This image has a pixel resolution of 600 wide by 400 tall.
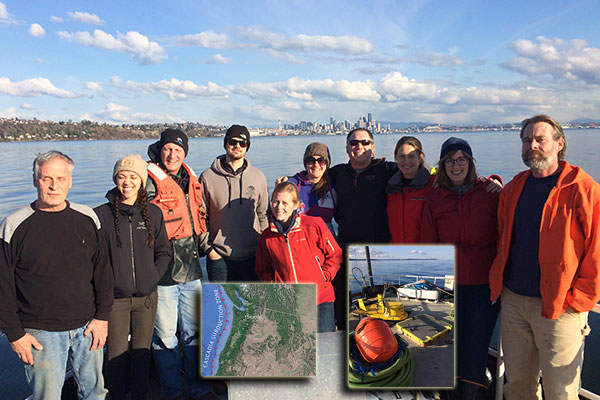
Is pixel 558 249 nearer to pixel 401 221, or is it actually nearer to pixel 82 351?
pixel 401 221

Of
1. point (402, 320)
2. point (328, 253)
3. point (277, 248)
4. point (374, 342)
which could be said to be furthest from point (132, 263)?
point (402, 320)

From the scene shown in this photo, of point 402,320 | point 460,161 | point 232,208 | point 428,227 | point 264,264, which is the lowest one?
point 402,320

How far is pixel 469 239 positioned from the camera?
2998 mm

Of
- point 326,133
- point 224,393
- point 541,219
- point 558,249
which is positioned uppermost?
point 326,133

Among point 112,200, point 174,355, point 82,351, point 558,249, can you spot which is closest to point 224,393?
point 174,355

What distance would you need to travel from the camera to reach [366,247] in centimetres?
223

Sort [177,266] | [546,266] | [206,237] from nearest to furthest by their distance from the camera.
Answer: [546,266]
[177,266]
[206,237]

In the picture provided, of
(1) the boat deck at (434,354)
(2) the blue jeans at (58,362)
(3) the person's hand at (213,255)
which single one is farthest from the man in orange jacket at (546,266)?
(2) the blue jeans at (58,362)

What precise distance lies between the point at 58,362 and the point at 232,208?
1.78m

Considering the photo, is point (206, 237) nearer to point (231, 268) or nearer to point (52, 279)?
point (231, 268)

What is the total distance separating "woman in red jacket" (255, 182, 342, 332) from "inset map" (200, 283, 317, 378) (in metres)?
0.75

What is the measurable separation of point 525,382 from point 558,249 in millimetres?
1131

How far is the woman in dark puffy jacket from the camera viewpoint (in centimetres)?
288

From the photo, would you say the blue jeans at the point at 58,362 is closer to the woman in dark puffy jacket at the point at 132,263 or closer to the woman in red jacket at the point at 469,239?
the woman in dark puffy jacket at the point at 132,263
